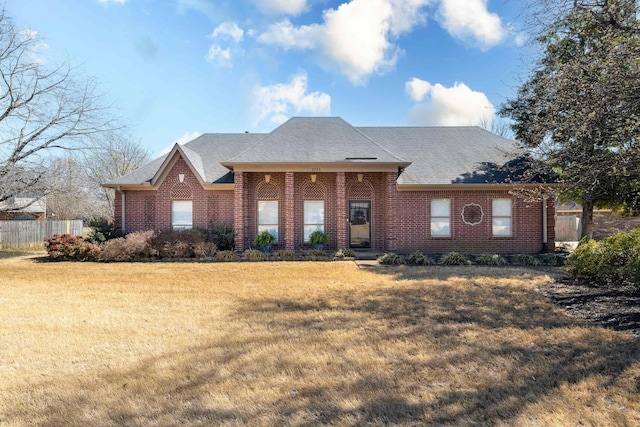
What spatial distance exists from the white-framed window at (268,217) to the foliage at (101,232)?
257 inches

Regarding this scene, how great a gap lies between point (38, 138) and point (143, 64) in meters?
9.46

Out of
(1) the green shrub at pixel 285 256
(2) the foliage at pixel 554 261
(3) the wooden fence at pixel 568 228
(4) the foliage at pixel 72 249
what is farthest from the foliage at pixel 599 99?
(3) the wooden fence at pixel 568 228

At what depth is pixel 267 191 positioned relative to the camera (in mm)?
16406

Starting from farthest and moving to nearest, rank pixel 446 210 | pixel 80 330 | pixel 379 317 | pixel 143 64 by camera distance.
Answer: pixel 446 210
pixel 143 64
pixel 379 317
pixel 80 330

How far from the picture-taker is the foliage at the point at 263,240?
15320 millimetres

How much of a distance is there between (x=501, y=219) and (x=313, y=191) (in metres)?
8.56

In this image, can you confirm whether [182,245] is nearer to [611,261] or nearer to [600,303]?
[600,303]

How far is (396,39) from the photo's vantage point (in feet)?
57.6

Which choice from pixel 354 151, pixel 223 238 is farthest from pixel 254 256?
pixel 354 151

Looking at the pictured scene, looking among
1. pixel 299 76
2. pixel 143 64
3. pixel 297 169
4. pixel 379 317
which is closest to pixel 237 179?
pixel 297 169

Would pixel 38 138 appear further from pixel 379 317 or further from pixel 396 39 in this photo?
pixel 379 317

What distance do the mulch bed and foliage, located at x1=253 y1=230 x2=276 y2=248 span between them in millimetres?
10201

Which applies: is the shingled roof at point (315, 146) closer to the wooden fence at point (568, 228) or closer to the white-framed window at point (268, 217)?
the white-framed window at point (268, 217)

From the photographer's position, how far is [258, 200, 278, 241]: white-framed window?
1638 centimetres
